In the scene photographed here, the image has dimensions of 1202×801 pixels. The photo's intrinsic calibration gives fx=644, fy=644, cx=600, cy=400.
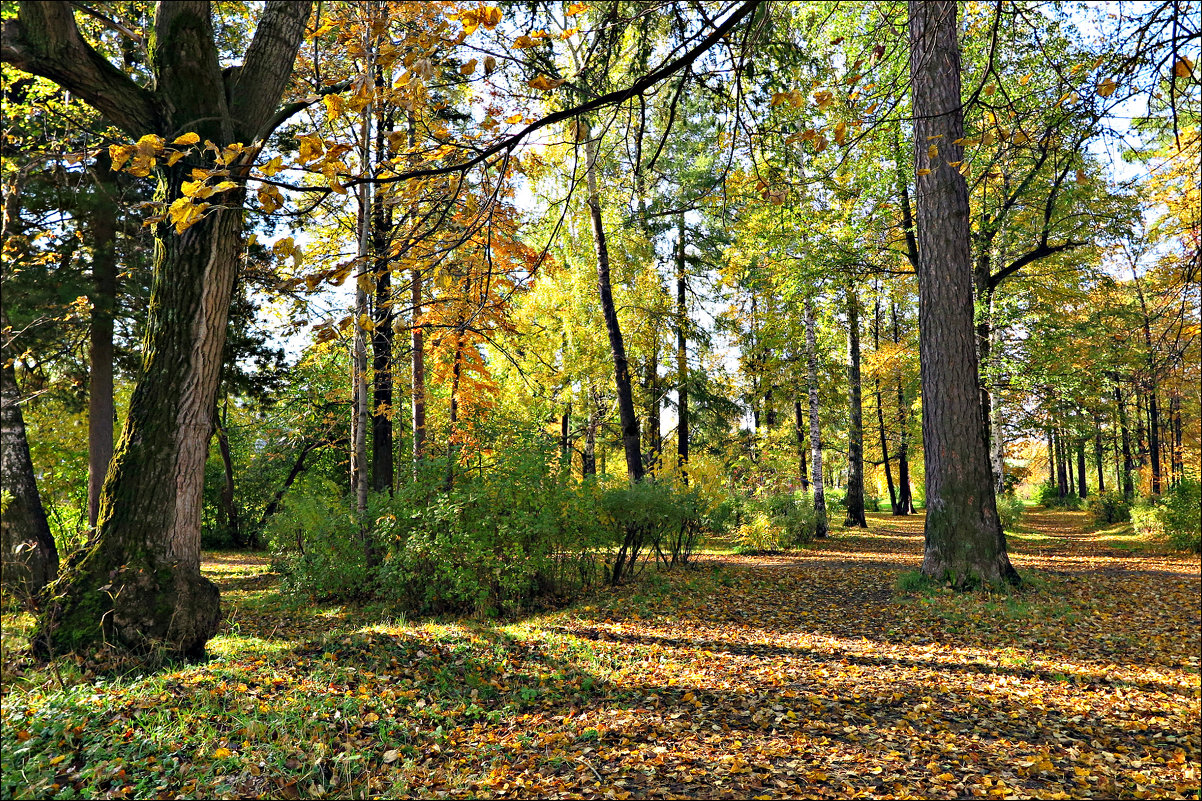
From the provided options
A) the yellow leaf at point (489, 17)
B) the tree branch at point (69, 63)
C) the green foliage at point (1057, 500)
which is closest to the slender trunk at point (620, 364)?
the tree branch at point (69, 63)

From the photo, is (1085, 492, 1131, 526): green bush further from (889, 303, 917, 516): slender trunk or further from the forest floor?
the forest floor

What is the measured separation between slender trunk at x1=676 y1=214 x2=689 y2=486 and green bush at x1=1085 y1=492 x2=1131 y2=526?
508 inches

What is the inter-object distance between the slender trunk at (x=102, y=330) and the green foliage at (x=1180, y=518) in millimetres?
19427

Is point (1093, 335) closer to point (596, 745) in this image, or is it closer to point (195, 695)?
point (596, 745)

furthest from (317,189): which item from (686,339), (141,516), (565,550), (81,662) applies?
(686,339)

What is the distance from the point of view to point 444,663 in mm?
5188

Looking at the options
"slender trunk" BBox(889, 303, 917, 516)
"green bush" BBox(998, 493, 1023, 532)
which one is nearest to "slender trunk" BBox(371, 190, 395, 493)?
"green bush" BBox(998, 493, 1023, 532)

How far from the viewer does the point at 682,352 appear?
18.8 m

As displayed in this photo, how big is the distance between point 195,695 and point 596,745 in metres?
2.50

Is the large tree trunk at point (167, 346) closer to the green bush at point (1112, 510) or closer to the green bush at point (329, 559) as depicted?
the green bush at point (329, 559)

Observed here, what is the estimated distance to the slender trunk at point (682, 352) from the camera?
18641mm

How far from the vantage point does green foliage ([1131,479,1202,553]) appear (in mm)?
12039

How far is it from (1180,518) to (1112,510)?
8683mm

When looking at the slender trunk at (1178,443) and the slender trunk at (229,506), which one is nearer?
the slender trunk at (229,506)
